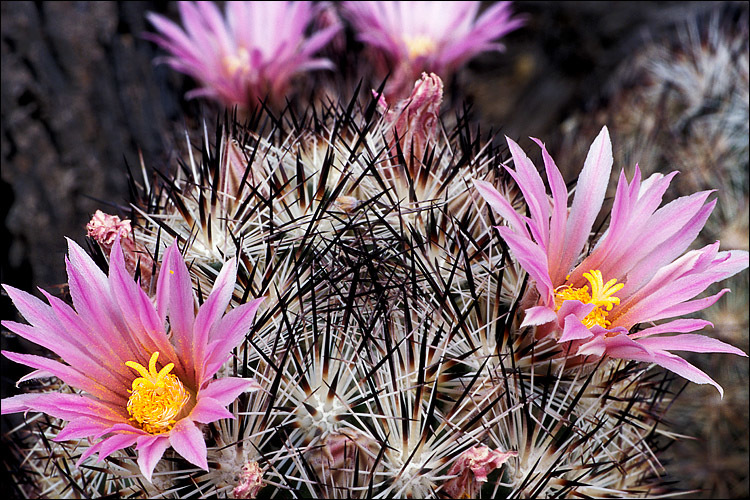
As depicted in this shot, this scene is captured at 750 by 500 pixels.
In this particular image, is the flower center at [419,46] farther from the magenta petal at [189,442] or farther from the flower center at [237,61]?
the magenta petal at [189,442]

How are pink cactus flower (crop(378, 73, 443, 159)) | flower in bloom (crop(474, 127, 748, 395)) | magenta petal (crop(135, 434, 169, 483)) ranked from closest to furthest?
magenta petal (crop(135, 434, 169, 483)), flower in bloom (crop(474, 127, 748, 395)), pink cactus flower (crop(378, 73, 443, 159))

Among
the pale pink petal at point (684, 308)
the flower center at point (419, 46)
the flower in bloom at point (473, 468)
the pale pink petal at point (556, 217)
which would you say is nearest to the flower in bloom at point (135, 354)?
the flower in bloom at point (473, 468)

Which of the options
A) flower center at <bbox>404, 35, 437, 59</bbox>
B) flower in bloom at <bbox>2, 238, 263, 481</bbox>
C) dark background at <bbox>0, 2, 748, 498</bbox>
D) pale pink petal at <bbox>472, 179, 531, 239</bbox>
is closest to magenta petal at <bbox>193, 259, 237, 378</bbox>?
flower in bloom at <bbox>2, 238, 263, 481</bbox>

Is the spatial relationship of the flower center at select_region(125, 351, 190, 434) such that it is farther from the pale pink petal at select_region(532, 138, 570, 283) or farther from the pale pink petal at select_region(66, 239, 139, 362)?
the pale pink petal at select_region(532, 138, 570, 283)

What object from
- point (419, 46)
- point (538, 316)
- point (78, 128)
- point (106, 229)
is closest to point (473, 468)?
point (538, 316)

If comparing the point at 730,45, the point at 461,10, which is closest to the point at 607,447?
the point at 461,10

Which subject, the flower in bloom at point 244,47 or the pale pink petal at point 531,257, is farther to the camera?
the flower in bloom at point 244,47
